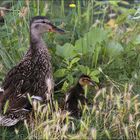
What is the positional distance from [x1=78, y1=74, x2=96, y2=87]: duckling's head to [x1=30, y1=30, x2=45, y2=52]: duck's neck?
58 centimetres

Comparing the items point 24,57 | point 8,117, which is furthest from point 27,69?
point 8,117

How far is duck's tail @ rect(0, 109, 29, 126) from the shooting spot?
20.2ft

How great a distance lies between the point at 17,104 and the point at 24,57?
2.09 ft

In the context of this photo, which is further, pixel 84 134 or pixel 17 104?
pixel 17 104

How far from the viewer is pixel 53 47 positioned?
7.38 metres

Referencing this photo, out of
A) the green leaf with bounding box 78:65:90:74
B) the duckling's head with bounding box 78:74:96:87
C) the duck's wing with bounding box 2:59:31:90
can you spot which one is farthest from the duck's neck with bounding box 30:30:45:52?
the duckling's head with bounding box 78:74:96:87

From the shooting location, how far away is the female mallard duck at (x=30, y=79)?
20.6 feet

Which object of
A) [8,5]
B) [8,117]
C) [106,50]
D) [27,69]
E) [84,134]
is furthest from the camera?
[8,5]

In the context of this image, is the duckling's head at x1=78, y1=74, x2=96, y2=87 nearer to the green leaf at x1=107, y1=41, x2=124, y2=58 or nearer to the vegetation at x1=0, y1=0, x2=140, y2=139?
the vegetation at x1=0, y1=0, x2=140, y2=139

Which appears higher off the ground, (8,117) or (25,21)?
(25,21)

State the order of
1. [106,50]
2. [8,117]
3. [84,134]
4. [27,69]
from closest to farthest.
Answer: [84,134]
[8,117]
[27,69]
[106,50]

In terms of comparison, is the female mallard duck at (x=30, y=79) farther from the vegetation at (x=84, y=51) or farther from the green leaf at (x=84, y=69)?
the green leaf at (x=84, y=69)

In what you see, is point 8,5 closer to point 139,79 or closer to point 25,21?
point 25,21

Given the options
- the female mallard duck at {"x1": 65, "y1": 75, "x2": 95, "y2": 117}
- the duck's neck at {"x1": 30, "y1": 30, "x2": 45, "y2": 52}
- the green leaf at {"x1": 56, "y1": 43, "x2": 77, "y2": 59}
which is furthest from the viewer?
the green leaf at {"x1": 56, "y1": 43, "x2": 77, "y2": 59}
